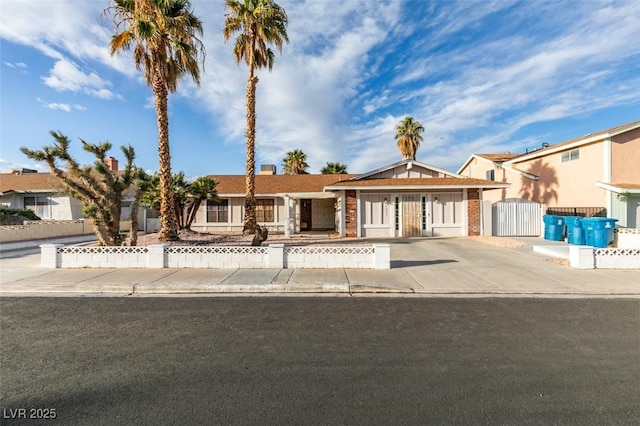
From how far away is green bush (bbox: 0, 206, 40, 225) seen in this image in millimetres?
18422

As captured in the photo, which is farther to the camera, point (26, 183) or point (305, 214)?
point (26, 183)

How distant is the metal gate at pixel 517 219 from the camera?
1653 centimetres

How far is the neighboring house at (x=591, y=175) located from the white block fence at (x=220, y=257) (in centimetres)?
1379

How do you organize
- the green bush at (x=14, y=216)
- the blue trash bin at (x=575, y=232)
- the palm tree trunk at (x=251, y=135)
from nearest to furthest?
the blue trash bin at (x=575, y=232)
the palm tree trunk at (x=251, y=135)
the green bush at (x=14, y=216)

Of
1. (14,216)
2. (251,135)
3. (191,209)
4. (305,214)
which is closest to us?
(251,135)

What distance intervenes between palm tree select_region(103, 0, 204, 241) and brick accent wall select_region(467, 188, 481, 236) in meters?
15.2

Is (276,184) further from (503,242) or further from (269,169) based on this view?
(503,242)

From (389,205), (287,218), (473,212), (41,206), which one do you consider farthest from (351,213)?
(41,206)

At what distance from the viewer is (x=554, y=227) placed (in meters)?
14.9

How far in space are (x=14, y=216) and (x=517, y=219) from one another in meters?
31.4

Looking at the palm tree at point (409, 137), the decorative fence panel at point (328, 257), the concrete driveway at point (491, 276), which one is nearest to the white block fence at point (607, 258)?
the concrete driveway at point (491, 276)

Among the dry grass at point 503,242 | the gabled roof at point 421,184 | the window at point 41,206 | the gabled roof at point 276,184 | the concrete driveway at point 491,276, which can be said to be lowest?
the concrete driveway at point 491,276

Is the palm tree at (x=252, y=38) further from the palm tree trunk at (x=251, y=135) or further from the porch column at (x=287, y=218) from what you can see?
the porch column at (x=287, y=218)

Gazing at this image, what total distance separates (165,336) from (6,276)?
6.89 meters
